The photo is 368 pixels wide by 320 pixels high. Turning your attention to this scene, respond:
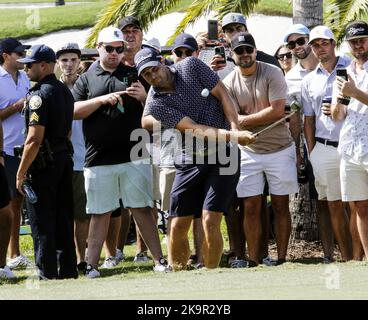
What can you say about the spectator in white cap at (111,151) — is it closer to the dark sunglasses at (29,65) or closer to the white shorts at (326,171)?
the dark sunglasses at (29,65)

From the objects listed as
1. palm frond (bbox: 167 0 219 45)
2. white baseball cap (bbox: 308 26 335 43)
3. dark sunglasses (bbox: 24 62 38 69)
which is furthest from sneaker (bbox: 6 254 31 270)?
palm frond (bbox: 167 0 219 45)

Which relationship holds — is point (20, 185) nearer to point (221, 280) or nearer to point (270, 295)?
point (221, 280)

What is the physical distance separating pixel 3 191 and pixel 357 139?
3469 mm

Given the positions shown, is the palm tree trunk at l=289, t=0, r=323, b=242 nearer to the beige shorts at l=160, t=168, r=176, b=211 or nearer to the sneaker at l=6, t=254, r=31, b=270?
the beige shorts at l=160, t=168, r=176, b=211

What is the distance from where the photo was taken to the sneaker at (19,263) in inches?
474

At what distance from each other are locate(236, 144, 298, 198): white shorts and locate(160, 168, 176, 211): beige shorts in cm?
72

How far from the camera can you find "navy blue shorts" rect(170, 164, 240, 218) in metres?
10.1

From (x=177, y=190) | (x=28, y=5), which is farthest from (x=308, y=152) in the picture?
(x=28, y=5)

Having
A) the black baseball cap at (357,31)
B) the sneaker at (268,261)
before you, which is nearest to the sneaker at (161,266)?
the sneaker at (268,261)

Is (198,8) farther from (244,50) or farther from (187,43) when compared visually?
(244,50)

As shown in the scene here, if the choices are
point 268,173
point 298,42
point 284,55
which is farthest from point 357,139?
point 284,55

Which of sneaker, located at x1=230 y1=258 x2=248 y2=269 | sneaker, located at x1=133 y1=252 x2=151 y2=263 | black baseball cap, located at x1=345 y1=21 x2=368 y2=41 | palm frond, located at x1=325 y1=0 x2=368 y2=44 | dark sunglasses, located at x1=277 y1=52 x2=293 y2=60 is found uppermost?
palm frond, located at x1=325 y1=0 x2=368 y2=44

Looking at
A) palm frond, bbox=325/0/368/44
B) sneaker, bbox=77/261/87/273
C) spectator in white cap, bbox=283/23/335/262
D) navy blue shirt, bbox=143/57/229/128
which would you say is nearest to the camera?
navy blue shirt, bbox=143/57/229/128
